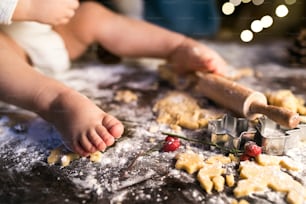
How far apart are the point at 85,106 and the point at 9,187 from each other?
185 mm

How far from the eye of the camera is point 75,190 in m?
0.68

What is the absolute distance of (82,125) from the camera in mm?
757

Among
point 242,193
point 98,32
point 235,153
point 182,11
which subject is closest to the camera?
point 242,193

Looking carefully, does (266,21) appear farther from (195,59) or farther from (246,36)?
(195,59)

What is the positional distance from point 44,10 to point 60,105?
0.74 feet

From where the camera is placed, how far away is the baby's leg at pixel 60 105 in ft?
2.45

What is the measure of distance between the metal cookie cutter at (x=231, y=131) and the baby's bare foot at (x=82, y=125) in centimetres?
17

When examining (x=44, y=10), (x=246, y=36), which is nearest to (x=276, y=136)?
(x=44, y=10)

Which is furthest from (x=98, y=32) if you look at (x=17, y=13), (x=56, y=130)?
(x=56, y=130)

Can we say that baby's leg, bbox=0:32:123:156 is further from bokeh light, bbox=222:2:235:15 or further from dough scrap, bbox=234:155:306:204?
bokeh light, bbox=222:2:235:15

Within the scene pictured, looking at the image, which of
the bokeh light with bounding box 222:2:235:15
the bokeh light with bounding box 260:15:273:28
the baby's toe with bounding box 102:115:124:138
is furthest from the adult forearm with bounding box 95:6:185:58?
the bokeh light with bounding box 222:2:235:15

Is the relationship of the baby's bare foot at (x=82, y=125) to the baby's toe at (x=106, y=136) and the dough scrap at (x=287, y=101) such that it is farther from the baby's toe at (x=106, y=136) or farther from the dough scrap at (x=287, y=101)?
the dough scrap at (x=287, y=101)

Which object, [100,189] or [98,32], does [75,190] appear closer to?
[100,189]

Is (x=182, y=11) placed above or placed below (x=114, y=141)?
above
